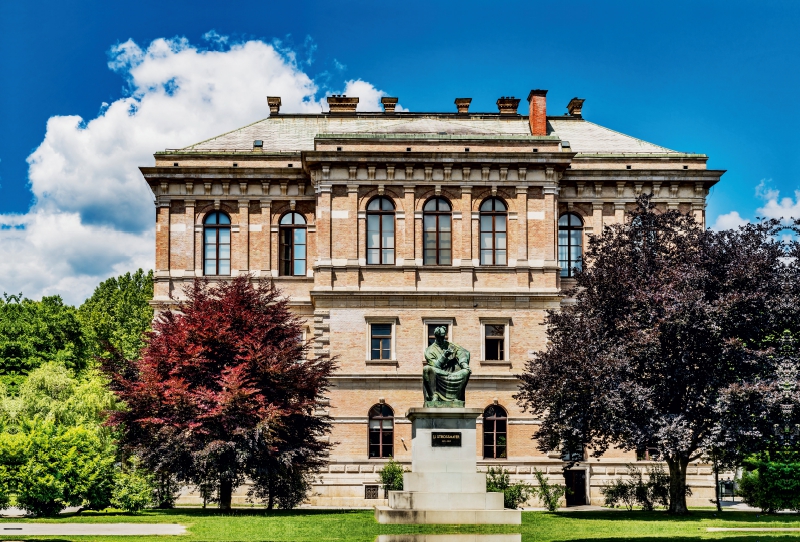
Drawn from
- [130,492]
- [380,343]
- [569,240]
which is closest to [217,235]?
[380,343]

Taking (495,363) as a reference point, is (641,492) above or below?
below

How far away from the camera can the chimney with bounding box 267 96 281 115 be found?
189 feet

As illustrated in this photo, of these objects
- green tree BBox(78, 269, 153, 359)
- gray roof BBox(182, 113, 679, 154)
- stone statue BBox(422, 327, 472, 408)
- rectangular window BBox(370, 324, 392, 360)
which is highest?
gray roof BBox(182, 113, 679, 154)

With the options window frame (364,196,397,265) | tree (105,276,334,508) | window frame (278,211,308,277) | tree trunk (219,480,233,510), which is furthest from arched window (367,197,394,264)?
tree trunk (219,480,233,510)

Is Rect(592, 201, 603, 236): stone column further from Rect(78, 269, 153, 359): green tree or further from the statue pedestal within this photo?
Rect(78, 269, 153, 359): green tree

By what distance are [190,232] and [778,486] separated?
93.5 feet

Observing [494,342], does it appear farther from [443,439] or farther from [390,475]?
[443,439]

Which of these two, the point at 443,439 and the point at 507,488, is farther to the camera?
the point at 507,488

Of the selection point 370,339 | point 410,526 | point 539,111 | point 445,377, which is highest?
point 539,111

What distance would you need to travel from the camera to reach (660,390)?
115 ft

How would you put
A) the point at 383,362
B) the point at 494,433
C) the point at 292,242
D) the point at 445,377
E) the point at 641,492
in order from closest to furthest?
the point at 445,377 → the point at 641,492 → the point at 494,433 → the point at 383,362 → the point at 292,242

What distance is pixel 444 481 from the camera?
26.6 m

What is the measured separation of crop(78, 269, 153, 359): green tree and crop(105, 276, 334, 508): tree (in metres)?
32.6

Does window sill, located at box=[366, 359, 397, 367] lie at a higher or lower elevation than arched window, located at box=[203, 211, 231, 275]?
lower
